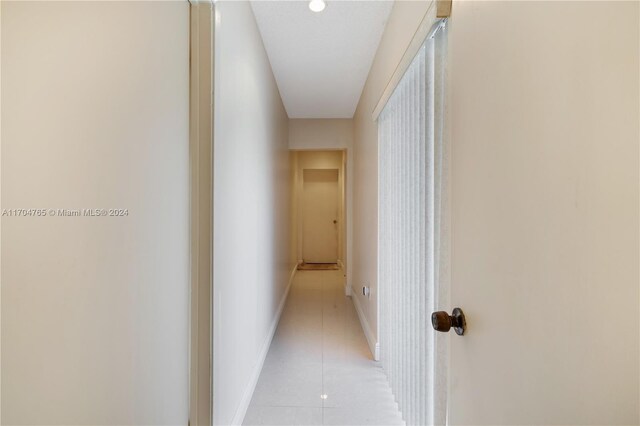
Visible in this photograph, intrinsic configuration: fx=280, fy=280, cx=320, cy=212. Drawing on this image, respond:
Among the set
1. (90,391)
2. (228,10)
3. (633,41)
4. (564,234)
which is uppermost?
(228,10)

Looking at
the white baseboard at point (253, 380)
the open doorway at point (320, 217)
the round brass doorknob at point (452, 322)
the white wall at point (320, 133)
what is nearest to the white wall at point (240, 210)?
the white baseboard at point (253, 380)

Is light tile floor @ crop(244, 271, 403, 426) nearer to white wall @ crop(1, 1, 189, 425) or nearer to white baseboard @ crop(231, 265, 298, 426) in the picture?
white baseboard @ crop(231, 265, 298, 426)

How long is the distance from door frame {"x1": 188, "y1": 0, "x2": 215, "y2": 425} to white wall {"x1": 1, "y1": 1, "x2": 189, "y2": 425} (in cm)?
14

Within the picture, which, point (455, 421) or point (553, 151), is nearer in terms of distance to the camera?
point (553, 151)

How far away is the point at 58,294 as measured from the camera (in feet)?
2.20

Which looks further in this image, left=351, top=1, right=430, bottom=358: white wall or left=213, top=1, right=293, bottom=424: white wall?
left=351, top=1, right=430, bottom=358: white wall

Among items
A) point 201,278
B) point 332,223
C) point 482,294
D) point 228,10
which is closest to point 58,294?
point 201,278

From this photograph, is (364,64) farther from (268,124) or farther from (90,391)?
(90,391)

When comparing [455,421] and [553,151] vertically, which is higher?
[553,151]

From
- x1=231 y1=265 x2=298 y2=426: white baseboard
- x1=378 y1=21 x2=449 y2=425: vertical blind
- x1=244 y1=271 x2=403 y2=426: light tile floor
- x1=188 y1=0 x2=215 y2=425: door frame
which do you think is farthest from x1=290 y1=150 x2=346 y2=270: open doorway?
x1=188 y1=0 x2=215 y2=425: door frame

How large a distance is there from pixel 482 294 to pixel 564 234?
281 mm

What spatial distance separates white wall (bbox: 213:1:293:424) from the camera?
4.07ft

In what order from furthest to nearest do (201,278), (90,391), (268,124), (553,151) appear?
(268,124) → (201,278) → (90,391) → (553,151)

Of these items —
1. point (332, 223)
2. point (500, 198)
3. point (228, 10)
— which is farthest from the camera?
point (332, 223)
